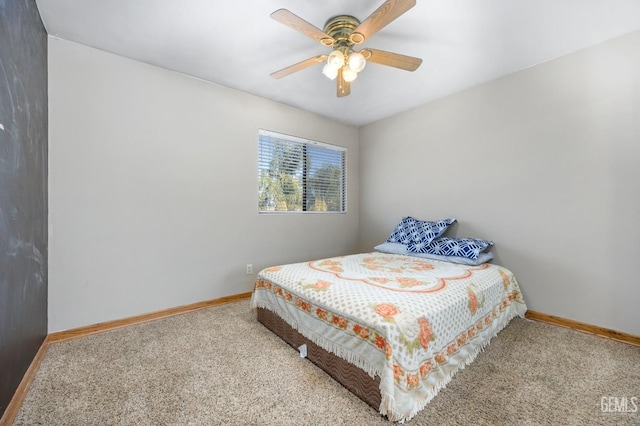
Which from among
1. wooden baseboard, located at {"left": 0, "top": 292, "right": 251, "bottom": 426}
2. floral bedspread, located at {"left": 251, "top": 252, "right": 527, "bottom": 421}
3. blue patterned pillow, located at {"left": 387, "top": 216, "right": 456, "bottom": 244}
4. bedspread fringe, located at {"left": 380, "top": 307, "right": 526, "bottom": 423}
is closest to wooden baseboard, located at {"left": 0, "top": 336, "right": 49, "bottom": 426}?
wooden baseboard, located at {"left": 0, "top": 292, "right": 251, "bottom": 426}

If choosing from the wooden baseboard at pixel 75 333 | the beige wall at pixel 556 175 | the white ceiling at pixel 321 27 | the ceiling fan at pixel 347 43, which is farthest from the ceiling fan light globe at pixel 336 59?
the wooden baseboard at pixel 75 333

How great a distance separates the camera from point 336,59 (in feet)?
5.79

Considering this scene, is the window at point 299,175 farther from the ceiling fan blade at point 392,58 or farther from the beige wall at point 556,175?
the ceiling fan blade at point 392,58

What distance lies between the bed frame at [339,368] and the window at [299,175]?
1.59m

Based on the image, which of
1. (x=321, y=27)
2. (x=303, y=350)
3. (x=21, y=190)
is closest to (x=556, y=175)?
(x=321, y=27)

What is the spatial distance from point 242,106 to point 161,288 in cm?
208

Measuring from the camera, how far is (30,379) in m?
1.47

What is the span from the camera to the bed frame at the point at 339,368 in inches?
51.1

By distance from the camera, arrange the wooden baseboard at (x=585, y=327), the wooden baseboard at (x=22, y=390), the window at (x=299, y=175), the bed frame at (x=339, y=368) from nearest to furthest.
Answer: the wooden baseboard at (x=22, y=390)
the bed frame at (x=339, y=368)
the wooden baseboard at (x=585, y=327)
the window at (x=299, y=175)

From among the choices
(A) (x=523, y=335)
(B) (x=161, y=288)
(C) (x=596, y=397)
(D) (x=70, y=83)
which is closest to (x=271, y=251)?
(B) (x=161, y=288)

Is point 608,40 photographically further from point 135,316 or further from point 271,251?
point 135,316

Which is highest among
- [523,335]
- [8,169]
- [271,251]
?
[8,169]

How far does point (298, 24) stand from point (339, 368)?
205cm

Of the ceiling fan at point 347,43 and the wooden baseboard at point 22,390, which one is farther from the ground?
the ceiling fan at point 347,43
